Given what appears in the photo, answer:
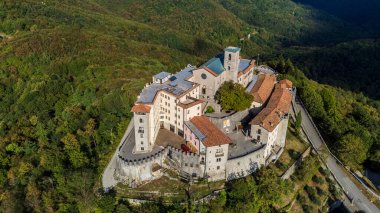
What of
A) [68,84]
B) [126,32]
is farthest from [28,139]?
[126,32]

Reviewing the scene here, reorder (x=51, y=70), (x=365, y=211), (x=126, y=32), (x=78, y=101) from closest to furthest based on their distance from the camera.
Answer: (x=365, y=211)
(x=78, y=101)
(x=51, y=70)
(x=126, y=32)

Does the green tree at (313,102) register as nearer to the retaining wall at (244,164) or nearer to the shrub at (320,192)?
the shrub at (320,192)

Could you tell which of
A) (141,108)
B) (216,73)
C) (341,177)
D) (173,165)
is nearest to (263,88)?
(216,73)

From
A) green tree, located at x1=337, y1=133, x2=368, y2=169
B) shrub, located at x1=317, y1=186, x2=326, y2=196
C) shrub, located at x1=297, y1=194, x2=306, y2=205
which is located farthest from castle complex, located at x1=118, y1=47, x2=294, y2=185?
green tree, located at x1=337, y1=133, x2=368, y2=169

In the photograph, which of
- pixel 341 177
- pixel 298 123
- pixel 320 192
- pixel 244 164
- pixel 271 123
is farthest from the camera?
pixel 298 123

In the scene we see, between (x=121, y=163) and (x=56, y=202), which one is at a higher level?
(x=121, y=163)

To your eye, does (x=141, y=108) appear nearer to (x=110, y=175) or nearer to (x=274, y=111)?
(x=110, y=175)

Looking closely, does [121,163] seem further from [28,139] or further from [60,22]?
[60,22]
